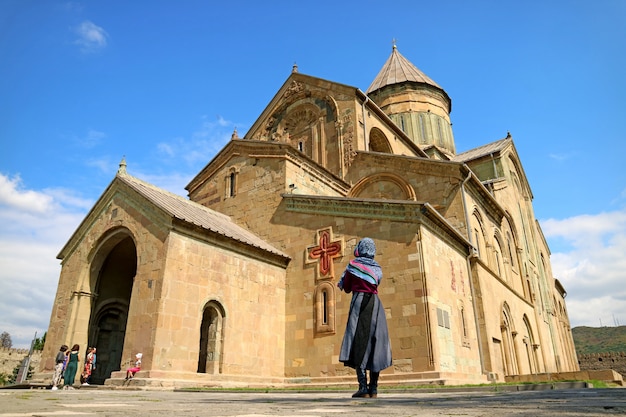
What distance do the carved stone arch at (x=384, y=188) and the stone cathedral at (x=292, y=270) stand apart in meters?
0.05

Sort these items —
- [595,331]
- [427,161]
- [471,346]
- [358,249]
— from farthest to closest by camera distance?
1. [595,331]
2. [427,161]
3. [471,346]
4. [358,249]

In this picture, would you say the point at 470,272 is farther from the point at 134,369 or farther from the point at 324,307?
the point at 134,369

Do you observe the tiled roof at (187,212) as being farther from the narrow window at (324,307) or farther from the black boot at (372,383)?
the black boot at (372,383)

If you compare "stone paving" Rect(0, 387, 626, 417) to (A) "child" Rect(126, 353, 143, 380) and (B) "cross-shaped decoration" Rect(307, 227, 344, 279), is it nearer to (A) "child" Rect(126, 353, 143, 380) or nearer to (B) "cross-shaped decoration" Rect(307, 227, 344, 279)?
(A) "child" Rect(126, 353, 143, 380)

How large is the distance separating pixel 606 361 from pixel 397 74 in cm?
2442

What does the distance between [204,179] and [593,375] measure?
45.4 feet

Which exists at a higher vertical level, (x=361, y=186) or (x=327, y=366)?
(x=361, y=186)

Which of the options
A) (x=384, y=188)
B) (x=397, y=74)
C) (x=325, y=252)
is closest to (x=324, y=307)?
(x=325, y=252)

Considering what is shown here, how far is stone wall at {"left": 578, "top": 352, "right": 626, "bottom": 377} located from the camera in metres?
29.2

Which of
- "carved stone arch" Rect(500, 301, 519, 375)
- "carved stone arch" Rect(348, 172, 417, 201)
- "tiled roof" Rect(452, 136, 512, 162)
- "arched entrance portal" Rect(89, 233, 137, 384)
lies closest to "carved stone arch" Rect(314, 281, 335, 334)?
"carved stone arch" Rect(348, 172, 417, 201)

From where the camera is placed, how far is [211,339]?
1106 centimetres

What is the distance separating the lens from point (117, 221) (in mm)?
12062

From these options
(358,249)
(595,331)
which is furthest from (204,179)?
(595,331)

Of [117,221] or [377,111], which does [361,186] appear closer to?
[377,111]
